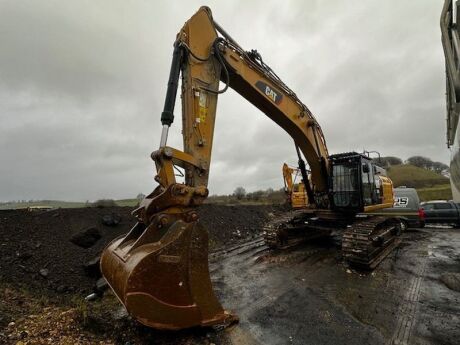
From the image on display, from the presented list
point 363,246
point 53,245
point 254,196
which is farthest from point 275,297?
point 254,196

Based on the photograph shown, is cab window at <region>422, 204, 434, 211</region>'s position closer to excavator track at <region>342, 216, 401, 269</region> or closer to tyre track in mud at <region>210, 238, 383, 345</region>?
excavator track at <region>342, 216, 401, 269</region>

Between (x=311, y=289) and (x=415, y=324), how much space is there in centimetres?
169

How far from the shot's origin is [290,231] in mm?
8602

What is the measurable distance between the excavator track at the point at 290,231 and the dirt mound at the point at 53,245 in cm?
219

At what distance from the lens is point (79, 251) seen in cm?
663

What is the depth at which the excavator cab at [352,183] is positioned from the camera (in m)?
7.55

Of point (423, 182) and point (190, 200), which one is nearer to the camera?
point (190, 200)

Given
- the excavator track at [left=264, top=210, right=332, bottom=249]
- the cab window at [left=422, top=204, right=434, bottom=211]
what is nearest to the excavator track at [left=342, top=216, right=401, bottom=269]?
the excavator track at [left=264, top=210, right=332, bottom=249]

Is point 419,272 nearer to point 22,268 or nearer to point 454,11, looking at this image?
point 454,11

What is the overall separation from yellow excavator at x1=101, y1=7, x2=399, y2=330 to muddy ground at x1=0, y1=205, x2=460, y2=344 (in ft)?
2.07

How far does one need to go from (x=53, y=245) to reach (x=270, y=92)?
20.6ft

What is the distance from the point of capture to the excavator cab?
7551mm

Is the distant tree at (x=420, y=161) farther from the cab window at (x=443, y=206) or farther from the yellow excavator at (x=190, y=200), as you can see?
the yellow excavator at (x=190, y=200)

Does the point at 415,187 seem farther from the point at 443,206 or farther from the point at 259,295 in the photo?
the point at 259,295
